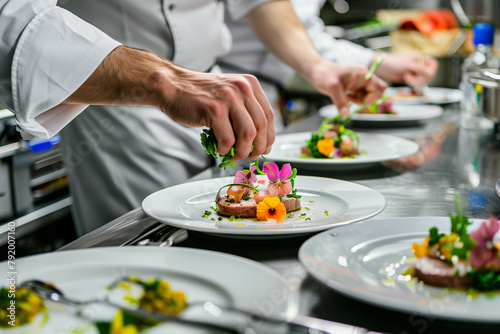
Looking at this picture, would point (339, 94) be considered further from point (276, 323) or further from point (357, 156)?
point (276, 323)

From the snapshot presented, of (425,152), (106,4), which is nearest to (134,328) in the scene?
(425,152)

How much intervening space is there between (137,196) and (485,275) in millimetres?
1508

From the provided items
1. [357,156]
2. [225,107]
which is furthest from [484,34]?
[225,107]

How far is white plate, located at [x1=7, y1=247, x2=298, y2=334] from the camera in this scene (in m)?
0.63

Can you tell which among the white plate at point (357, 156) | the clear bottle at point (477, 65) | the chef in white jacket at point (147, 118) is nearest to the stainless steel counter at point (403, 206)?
the white plate at point (357, 156)

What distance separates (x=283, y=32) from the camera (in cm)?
221

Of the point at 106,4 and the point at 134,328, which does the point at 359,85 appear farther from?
the point at 134,328

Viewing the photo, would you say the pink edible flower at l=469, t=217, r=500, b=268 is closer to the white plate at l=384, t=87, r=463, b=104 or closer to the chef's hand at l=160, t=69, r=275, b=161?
the chef's hand at l=160, t=69, r=275, b=161

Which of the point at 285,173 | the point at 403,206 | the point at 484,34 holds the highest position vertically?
the point at 484,34

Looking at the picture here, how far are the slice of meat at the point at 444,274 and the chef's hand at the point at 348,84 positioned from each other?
1.13m

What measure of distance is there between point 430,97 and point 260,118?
1789mm

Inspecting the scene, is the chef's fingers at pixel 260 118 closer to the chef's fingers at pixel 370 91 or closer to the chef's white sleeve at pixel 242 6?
the chef's fingers at pixel 370 91

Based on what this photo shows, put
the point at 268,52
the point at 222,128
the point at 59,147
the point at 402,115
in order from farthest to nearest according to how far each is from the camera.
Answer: the point at 268,52, the point at 59,147, the point at 402,115, the point at 222,128

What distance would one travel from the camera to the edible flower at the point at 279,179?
1.07 meters
